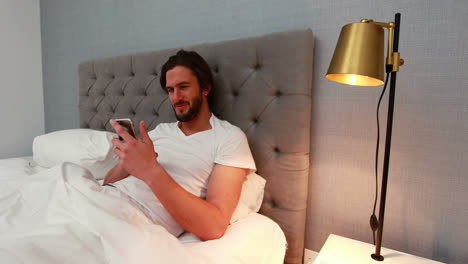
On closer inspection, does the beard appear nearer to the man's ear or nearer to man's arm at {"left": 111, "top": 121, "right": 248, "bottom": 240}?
the man's ear

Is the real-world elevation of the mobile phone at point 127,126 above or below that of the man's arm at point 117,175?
above

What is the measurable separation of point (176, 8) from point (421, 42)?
121 cm

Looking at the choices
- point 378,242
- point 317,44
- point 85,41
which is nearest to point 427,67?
point 317,44

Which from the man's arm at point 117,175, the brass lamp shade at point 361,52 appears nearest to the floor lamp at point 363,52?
the brass lamp shade at point 361,52

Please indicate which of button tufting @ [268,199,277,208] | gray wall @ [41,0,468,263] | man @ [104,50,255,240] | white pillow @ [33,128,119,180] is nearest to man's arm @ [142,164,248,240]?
man @ [104,50,255,240]

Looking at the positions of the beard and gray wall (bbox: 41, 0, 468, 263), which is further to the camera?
the beard

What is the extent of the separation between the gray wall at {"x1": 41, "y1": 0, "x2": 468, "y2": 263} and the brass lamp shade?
1.05 ft

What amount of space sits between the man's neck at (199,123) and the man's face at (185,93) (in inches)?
1.3

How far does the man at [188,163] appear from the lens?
0.78 meters

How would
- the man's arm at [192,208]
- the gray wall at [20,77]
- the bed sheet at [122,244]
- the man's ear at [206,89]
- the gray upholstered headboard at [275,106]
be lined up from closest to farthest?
the bed sheet at [122,244], the man's arm at [192,208], the gray upholstered headboard at [275,106], the man's ear at [206,89], the gray wall at [20,77]

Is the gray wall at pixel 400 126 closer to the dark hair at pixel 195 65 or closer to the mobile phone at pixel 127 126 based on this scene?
the dark hair at pixel 195 65

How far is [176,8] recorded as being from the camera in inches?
56.4

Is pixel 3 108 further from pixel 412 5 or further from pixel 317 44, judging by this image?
pixel 412 5

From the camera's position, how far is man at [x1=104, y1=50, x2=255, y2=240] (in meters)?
0.78
